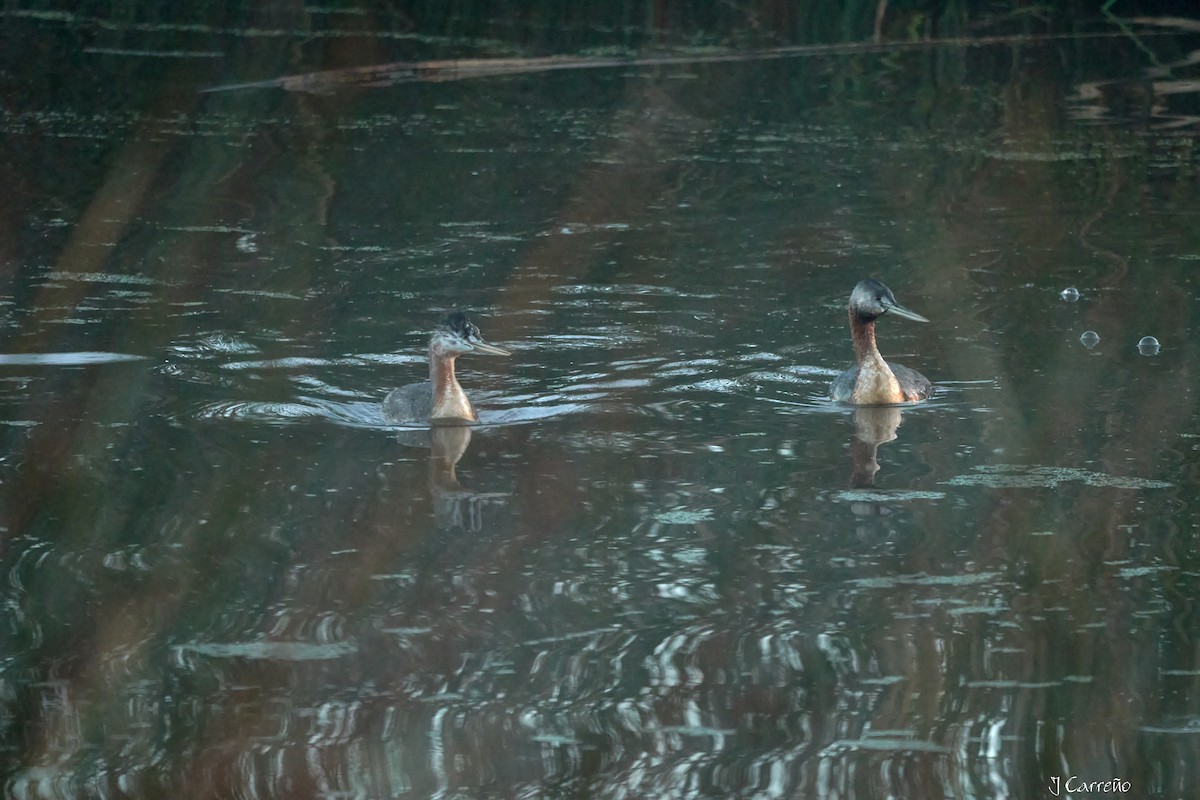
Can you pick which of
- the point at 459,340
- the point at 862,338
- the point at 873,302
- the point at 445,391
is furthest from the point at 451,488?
the point at 873,302

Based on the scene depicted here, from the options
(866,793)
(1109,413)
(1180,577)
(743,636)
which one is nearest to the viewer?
(866,793)

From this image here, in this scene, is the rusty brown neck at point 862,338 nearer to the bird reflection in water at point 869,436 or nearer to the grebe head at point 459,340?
the bird reflection in water at point 869,436

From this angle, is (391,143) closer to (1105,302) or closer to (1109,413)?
(1105,302)

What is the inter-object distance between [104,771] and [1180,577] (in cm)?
453

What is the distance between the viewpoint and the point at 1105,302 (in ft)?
43.6

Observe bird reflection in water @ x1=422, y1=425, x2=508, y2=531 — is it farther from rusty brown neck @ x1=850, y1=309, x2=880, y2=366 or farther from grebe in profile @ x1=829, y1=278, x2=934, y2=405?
rusty brown neck @ x1=850, y1=309, x2=880, y2=366

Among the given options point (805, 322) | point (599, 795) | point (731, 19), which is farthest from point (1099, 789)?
point (731, 19)

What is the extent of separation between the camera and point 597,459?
9875 mm

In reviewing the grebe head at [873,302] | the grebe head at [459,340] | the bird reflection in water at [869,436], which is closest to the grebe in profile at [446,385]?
the grebe head at [459,340]

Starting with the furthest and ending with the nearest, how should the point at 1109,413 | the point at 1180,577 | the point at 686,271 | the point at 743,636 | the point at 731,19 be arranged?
the point at 731,19
the point at 686,271
the point at 1109,413
the point at 1180,577
the point at 743,636

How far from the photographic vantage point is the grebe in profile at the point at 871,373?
11.1m

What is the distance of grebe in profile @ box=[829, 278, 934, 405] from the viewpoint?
1108cm

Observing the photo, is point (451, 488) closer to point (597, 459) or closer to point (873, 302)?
point (597, 459)

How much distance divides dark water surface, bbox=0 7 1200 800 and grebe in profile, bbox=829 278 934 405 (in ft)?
0.70
